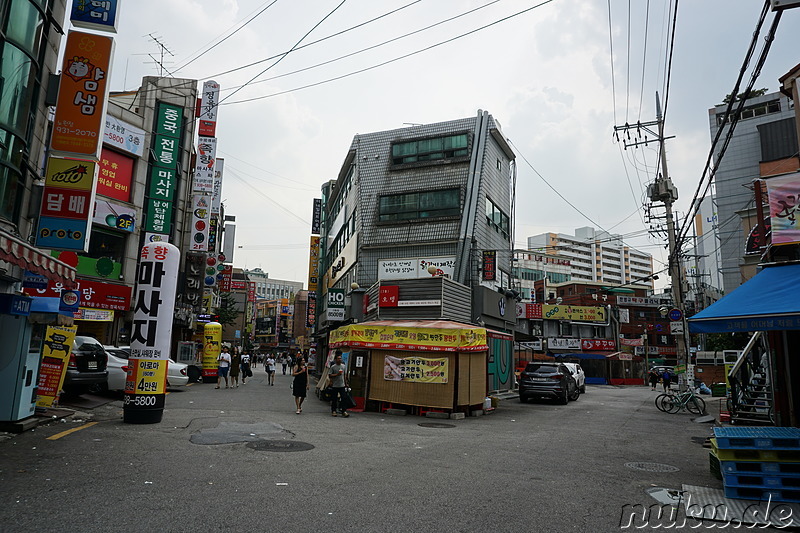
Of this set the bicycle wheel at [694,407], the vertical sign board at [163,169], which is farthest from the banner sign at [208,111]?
the bicycle wheel at [694,407]

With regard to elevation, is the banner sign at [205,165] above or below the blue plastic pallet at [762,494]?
above

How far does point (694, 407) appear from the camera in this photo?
19.6 metres

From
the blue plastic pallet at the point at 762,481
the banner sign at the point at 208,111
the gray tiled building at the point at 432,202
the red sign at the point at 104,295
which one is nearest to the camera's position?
the blue plastic pallet at the point at 762,481

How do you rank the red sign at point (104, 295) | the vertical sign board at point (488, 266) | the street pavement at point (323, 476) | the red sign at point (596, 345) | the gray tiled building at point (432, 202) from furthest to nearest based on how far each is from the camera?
1. the red sign at point (596, 345)
2. the gray tiled building at point (432, 202)
3. the vertical sign board at point (488, 266)
4. the red sign at point (104, 295)
5. the street pavement at point (323, 476)

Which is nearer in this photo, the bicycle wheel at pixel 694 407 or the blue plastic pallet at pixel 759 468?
the blue plastic pallet at pixel 759 468

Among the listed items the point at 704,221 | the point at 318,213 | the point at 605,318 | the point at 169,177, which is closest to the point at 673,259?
the point at 169,177

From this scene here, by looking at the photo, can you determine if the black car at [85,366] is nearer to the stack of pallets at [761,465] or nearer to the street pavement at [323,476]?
the street pavement at [323,476]

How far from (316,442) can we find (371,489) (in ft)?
11.8

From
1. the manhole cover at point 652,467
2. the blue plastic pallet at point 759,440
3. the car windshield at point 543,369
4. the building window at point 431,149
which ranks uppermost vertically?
the building window at point 431,149

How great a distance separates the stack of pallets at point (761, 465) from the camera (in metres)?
6.38

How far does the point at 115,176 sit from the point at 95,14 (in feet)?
56.6

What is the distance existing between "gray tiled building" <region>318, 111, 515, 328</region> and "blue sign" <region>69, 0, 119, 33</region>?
64.3 feet

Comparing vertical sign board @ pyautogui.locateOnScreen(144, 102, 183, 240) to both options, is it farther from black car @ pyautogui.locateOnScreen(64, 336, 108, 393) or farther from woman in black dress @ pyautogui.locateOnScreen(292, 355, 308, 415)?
woman in black dress @ pyautogui.locateOnScreen(292, 355, 308, 415)

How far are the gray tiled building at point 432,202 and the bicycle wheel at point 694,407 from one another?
36.5ft
